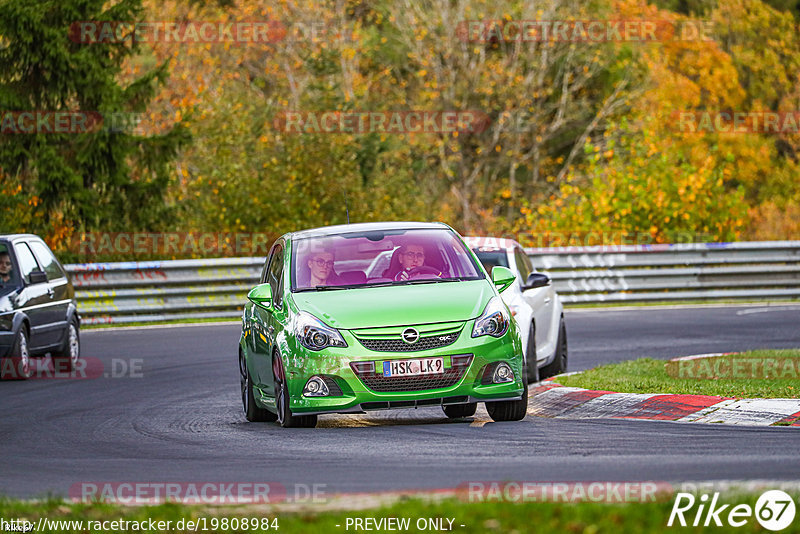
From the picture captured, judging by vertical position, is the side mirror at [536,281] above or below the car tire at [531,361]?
above

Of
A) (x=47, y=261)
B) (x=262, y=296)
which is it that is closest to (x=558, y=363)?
(x=262, y=296)

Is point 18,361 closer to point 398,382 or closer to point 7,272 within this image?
point 7,272

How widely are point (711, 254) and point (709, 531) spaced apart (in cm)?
2211

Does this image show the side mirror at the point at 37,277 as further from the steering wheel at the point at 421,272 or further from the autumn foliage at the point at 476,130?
the autumn foliage at the point at 476,130

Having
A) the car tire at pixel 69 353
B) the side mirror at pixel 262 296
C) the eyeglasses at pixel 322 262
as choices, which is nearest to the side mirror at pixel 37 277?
the car tire at pixel 69 353

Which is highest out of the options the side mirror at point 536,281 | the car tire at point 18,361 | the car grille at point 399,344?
the car grille at point 399,344

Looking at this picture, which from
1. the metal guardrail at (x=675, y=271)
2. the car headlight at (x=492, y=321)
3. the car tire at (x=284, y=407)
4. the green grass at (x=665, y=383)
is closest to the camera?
the car headlight at (x=492, y=321)

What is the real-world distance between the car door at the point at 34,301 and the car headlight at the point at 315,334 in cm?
673

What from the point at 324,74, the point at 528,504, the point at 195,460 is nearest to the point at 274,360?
the point at 195,460

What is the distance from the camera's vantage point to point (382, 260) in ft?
40.1

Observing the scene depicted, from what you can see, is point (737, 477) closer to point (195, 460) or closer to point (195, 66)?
point (195, 460)

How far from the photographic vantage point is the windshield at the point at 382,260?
11.8m

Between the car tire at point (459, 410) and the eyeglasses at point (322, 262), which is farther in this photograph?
the car tire at point (459, 410)

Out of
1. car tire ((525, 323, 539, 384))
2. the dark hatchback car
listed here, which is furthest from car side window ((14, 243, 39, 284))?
car tire ((525, 323, 539, 384))
